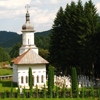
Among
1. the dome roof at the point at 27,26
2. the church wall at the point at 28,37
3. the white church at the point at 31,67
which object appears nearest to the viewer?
the white church at the point at 31,67

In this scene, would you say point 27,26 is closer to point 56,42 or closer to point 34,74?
point 56,42

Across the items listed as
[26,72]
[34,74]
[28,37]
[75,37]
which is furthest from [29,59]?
[75,37]

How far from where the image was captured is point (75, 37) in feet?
200

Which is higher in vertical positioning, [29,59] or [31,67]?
[29,59]

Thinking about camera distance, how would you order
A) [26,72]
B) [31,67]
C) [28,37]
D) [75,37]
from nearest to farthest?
[26,72]
[31,67]
[75,37]
[28,37]

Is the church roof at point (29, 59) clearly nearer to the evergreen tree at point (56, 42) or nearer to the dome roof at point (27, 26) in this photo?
the dome roof at point (27, 26)

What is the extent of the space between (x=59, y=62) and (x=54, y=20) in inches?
358

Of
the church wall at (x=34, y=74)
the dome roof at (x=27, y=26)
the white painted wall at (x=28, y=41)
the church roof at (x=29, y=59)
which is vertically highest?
the dome roof at (x=27, y=26)

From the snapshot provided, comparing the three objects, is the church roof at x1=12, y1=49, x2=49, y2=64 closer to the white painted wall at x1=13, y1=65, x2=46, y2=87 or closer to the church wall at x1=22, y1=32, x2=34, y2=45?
the white painted wall at x1=13, y1=65, x2=46, y2=87

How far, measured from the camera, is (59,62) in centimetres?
6600

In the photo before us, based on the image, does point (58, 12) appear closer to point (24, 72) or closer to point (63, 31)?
point (63, 31)

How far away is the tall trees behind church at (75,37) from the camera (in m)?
56.9

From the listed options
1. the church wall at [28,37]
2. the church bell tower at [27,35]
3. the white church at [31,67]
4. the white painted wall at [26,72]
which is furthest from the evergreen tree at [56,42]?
the white church at [31,67]

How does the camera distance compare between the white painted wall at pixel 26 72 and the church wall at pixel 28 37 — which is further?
the church wall at pixel 28 37
